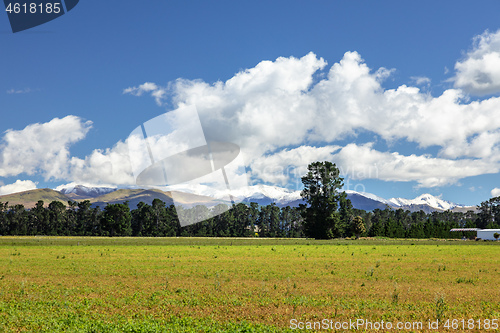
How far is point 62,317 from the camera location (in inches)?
610

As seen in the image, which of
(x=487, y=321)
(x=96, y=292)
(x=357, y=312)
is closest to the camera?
(x=487, y=321)

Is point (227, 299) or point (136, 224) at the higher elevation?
point (227, 299)

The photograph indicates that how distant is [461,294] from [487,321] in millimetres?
5685

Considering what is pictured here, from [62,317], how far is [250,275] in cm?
1371

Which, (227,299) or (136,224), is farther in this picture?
(136,224)

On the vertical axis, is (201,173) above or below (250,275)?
above

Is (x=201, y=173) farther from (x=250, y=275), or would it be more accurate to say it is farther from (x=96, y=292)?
(x=96, y=292)

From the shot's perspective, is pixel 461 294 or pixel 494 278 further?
pixel 494 278

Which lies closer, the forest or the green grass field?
the green grass field

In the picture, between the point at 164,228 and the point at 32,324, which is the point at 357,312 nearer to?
the point at 32,324

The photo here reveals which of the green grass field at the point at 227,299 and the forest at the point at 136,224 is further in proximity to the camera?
the forest at the point at 136,224

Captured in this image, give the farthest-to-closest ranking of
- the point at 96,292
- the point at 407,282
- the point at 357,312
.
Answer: the point at 407,282
the point at 96,292
the point at 357,312

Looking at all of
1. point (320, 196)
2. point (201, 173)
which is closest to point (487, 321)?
point (201, 173)

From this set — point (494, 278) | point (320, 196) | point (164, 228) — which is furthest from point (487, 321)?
point (164, 228)
